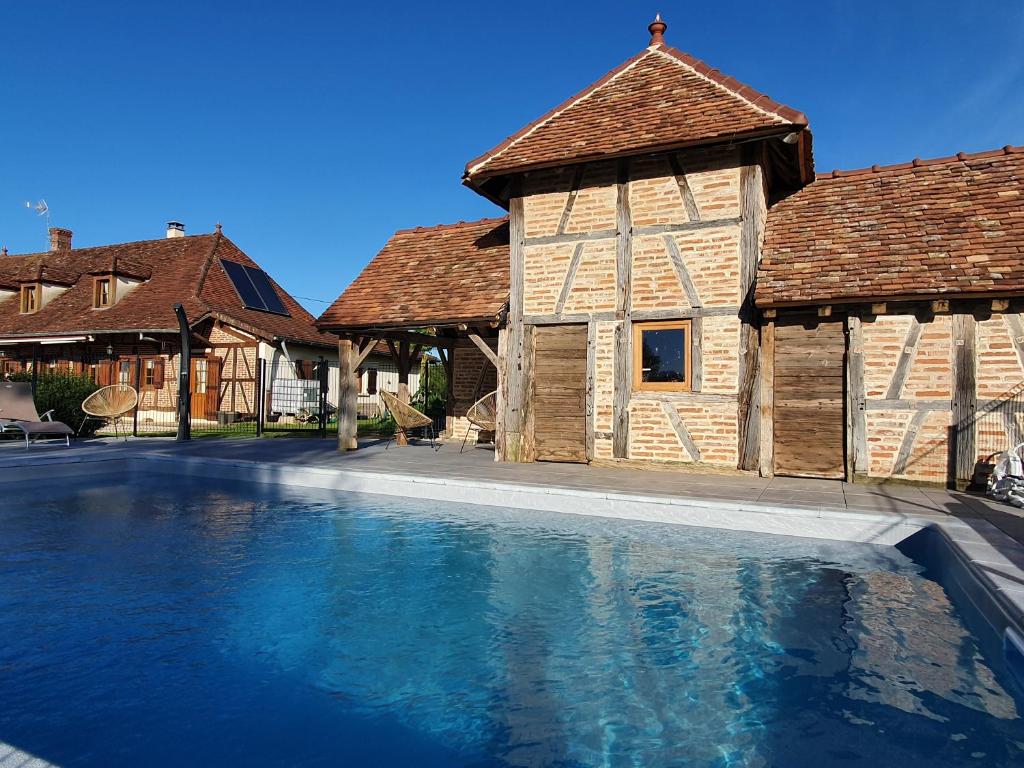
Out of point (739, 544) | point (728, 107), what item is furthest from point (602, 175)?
point (739, 544)

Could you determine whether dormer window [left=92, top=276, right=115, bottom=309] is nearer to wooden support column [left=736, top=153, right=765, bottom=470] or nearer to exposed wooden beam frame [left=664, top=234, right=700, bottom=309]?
exposed wooden beam frame [left=664, top=234, right=700, bottom=309]

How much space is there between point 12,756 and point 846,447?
28.8ft

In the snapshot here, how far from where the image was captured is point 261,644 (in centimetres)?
393

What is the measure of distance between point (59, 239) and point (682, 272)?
30.0m

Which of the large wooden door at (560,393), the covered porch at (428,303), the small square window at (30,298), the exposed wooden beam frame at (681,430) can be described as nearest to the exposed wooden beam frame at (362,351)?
the covered porch at (428,303)

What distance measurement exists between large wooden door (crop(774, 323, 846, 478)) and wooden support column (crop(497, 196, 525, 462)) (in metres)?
3.91

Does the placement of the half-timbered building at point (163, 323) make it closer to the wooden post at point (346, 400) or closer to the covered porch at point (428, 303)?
the covered porch at point (428, 303)

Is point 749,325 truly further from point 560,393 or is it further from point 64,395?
point 64,395

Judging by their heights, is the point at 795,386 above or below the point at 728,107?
below

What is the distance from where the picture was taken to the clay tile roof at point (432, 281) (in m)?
11.0

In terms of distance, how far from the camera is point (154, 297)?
21.8 m

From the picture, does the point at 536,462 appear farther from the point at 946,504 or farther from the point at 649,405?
the point at 946,504

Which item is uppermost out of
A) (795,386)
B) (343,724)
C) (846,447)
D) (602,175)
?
(602,175)

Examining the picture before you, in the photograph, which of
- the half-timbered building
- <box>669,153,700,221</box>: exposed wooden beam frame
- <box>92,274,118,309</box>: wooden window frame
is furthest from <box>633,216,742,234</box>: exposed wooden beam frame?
<box>92,274,118,309</box>: wooden window frame
